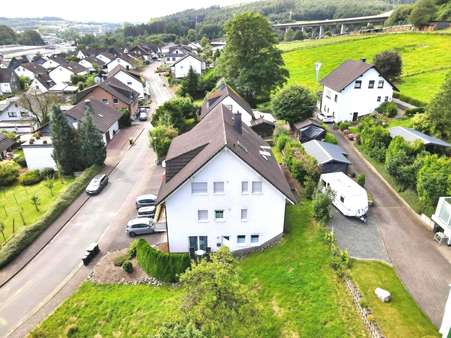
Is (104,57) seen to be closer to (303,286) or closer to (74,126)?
(74,126)

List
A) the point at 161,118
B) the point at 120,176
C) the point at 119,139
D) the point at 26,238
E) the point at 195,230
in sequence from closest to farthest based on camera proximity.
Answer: the point at 195,230 → the point at 26,238 → the point at 120,176 → the point at 161,118 → the point at 119,139

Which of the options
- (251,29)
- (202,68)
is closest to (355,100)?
(251,29)

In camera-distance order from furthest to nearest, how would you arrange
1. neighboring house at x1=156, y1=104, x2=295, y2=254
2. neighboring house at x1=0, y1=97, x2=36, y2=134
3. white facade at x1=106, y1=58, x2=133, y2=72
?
white facade at x1=106, y1=58, x2=133, y2=72, neighboring house at x1=0, y1=97, x2=36, y2=134, neighboring house at x1=156, y1=104, x2=295, y2=254

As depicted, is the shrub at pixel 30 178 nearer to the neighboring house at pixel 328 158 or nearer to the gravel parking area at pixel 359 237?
the neighboring house at pixel 328 158

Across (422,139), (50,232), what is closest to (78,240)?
(50,232)

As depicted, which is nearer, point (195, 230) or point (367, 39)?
point (195, 230)

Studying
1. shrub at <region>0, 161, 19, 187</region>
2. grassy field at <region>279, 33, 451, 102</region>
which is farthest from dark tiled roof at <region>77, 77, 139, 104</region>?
grassy field at <region>279, 33, 451, 102</region>

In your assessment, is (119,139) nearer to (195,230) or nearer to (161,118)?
(161,118)

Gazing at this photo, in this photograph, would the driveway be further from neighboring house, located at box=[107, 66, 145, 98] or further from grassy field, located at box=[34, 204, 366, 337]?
neighboring house, located at box=[107, 66, 145, 98]
